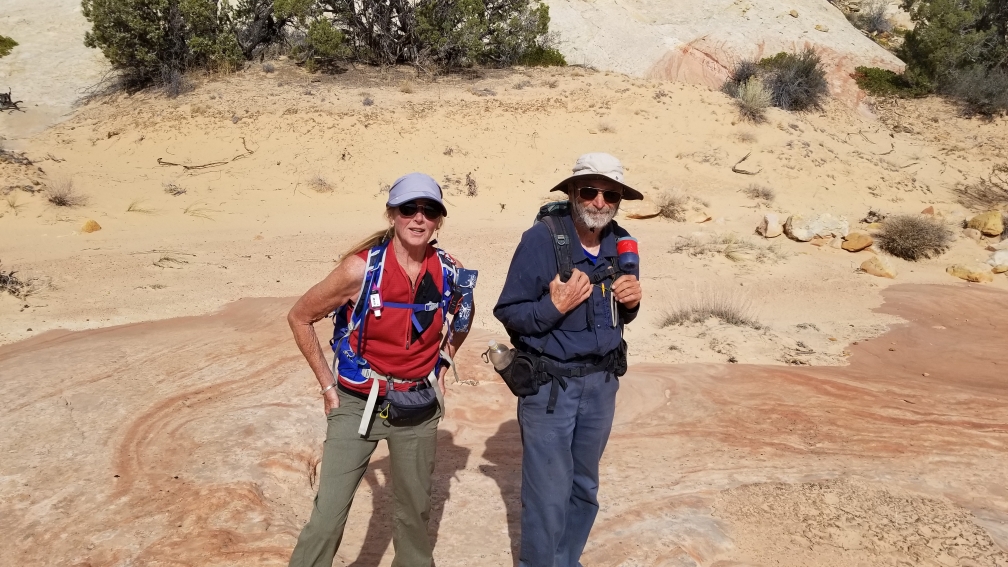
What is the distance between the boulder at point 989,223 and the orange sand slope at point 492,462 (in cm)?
679

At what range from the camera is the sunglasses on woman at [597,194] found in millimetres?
2803

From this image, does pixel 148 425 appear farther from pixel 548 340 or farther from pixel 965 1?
pixel 965 1

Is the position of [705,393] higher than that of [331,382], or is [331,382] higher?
[331,382]

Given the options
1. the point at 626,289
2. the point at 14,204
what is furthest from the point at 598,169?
the point at 14,204

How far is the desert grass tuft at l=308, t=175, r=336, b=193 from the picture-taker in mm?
13359

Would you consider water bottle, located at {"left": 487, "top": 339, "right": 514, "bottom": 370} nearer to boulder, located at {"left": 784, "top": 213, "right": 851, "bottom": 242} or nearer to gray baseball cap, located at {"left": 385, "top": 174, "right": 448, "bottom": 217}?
gray baseball cap, located at {"left": 385, "top": 174, "right": 448, "bottom": 217}

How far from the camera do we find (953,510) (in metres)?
3.97

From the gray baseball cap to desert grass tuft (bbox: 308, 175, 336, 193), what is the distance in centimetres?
1107

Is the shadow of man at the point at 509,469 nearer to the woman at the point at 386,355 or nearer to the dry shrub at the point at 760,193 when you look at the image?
the woman at the point at 386,355

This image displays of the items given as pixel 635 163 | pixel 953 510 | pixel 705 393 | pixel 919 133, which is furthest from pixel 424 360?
pixel 919 133

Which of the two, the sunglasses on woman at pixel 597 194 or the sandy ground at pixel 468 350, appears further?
the sandy ground at pixel 468 350

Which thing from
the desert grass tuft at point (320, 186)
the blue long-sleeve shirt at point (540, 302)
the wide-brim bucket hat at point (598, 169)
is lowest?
the desert grass tuft at point (320, 186)

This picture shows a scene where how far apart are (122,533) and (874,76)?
2197cm

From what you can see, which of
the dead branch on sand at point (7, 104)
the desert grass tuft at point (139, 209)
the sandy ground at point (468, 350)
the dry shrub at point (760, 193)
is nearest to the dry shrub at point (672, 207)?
the sandy ground at point (468, 350)
